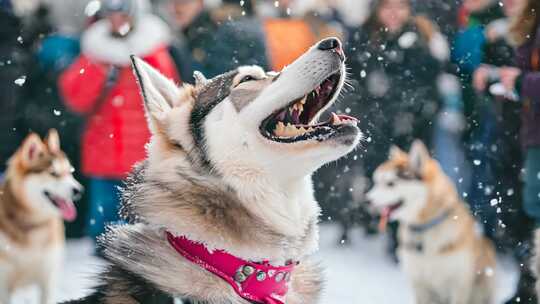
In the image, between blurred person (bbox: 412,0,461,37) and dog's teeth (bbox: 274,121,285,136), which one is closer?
dog's teeth (bbox: 274,121,285,136)

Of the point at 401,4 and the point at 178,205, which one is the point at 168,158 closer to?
the point at 178,205

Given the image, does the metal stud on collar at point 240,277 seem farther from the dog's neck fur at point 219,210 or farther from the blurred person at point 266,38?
the blurred person at point 266,38

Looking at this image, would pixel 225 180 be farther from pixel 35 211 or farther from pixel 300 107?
pixel 35 211

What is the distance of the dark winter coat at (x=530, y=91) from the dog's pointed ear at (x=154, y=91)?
78.6 inches

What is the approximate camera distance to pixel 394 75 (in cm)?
367

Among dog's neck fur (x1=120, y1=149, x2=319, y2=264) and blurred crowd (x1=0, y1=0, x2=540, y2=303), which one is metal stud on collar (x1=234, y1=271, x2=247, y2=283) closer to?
dog's neck fur (x1=120, y1=149, x2=319, y2=264)

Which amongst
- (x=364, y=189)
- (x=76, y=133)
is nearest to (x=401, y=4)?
(x=364, y=189)

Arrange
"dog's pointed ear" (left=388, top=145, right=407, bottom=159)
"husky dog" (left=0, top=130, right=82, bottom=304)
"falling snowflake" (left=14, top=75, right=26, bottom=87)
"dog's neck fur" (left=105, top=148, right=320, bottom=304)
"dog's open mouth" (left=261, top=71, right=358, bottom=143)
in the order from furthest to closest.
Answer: "dog's pointed ear" (left=388, top=145, right=407, bottom=159), "falling snowflake" (left=14, top=75, right=26, bottom=87), "husky dog" (left=0, top=130, right=82, bottom=304), "dog's open mouth" (left=261, top=71, right=358, bottom=143), "dog's neck fur" (left=105, top=148, right=320, bottom=304)

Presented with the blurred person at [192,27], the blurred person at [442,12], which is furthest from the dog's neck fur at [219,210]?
the blurred person at [442,12]

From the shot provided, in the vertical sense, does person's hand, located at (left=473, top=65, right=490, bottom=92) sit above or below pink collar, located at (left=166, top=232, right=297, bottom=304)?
below

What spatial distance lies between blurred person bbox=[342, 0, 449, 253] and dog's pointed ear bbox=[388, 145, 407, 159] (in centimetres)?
4

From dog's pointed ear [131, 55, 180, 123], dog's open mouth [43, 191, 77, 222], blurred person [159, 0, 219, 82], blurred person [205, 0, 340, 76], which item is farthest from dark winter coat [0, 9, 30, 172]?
dog's pointed ear [131, 55, 180, 123]

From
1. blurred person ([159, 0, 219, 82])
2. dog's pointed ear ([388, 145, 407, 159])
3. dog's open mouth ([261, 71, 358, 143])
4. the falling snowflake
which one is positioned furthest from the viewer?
dog's pointed ear ([388, 145, 407, 159])

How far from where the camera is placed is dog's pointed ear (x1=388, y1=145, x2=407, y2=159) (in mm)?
3617
